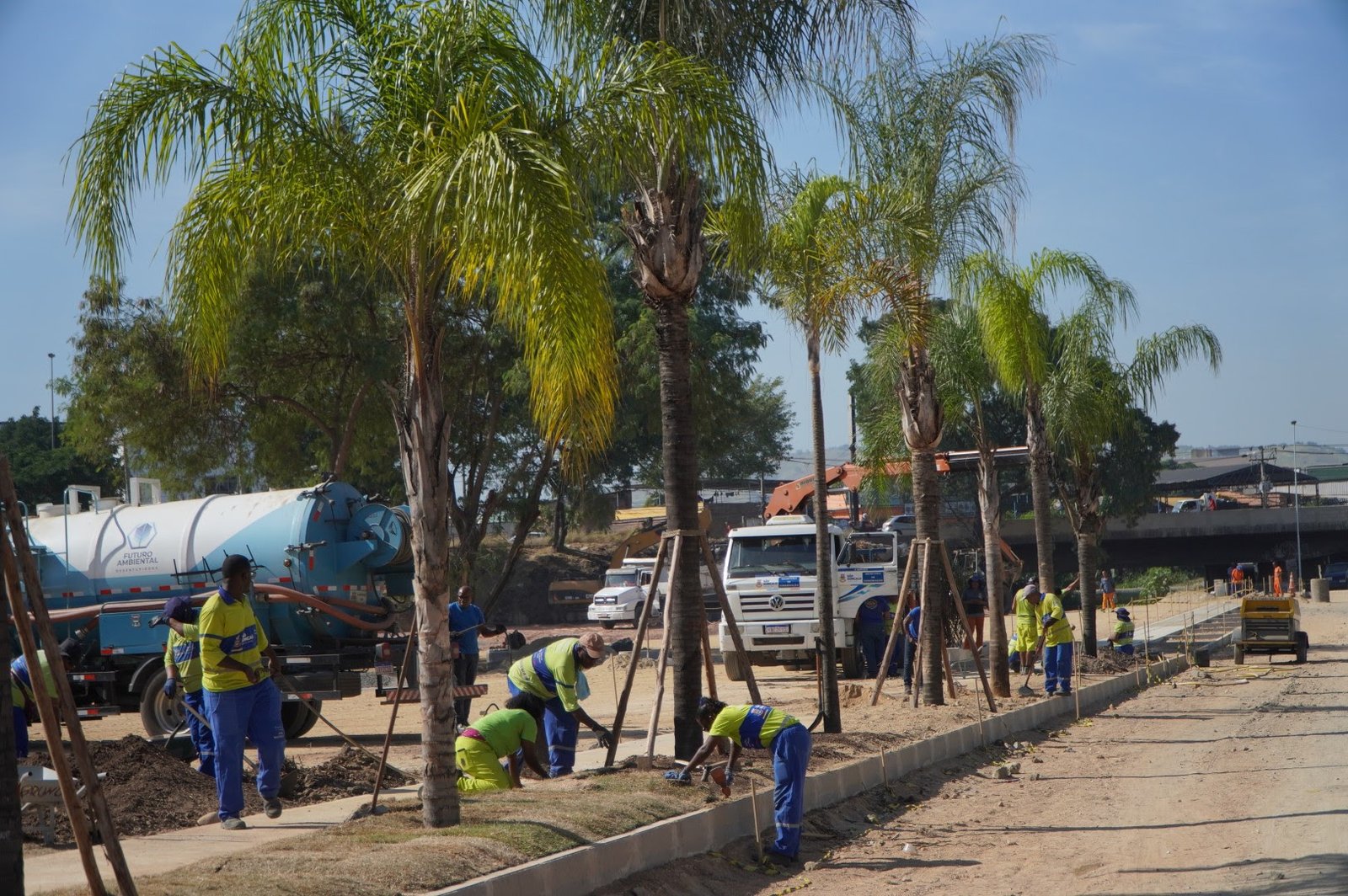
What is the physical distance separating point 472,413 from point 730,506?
35808 mm

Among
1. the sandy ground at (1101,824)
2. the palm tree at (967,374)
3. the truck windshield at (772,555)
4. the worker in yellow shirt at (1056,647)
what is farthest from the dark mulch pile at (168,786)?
the truck windshield at (772,555)

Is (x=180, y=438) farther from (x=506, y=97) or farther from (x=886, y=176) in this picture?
(x=506, y=97)

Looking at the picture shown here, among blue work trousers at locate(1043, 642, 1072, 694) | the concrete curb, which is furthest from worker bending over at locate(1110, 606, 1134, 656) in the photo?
the concrete curb

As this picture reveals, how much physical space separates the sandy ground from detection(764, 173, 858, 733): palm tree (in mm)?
2785

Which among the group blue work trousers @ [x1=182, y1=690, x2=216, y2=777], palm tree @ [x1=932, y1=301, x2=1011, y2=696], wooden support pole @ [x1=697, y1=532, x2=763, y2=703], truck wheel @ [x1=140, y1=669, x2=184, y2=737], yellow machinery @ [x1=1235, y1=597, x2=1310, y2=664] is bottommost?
yellow machinery @ [x1=1235, y1=597, x2=1310, y2=664]

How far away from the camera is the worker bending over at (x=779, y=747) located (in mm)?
9484

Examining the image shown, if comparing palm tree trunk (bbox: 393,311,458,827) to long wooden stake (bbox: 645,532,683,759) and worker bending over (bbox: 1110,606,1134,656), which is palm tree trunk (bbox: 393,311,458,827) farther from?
worker bending over (bbox: 1110,606,1134,656)

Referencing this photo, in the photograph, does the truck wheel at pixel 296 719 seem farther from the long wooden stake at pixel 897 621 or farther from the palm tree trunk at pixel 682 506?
the long wooden stake at pixel 897 621

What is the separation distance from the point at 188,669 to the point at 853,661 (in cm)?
1534

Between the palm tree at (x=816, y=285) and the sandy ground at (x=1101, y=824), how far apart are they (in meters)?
2.79

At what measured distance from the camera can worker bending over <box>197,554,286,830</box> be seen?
30.3 feet

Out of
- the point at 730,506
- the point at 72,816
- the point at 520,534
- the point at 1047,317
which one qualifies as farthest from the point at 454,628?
the point at 730,506

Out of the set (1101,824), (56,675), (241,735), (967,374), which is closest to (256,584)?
(241,735)

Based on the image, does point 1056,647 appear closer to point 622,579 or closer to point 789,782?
point 789,782
